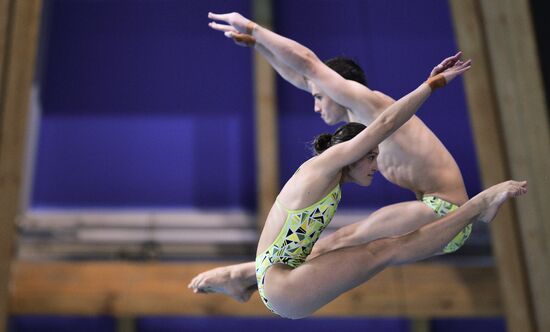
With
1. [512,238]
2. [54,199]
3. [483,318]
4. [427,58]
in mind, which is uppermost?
[427,58]

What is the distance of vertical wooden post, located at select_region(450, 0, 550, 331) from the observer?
175 inches

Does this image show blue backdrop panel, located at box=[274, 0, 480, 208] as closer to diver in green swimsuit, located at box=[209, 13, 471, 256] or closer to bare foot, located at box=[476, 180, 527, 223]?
diver in green swimsuit, located at box=[209, 13, 471, 256]

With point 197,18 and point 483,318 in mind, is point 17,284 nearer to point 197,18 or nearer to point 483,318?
point 197,18

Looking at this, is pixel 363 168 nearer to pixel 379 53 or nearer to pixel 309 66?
pixel 309 66

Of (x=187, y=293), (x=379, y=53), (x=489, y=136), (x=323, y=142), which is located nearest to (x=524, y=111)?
(x=489, y=136)

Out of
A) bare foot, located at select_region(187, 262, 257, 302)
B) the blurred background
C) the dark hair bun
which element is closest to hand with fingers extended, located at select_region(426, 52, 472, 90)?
the dark hair bun

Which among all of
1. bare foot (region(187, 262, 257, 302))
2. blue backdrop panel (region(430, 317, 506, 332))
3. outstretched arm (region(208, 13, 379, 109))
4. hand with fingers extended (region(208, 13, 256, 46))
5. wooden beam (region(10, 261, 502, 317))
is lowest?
blue backdrop panel (region(430, 317, 506, 332))

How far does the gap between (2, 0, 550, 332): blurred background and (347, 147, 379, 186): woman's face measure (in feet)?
8.73

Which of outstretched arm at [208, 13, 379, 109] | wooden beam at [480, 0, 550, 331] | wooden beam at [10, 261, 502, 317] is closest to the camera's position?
outstretched arm at [208, 13, 379, 109]

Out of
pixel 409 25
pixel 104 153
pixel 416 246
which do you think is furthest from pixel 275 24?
pixel 416 246

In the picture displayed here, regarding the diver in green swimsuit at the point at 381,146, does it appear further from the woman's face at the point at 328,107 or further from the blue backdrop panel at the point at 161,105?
the blue backdrop panel at the point at 161,105

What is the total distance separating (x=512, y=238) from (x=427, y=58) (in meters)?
1.55

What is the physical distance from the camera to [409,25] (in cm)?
565

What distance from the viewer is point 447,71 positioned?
109 inches
